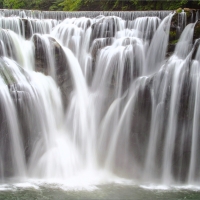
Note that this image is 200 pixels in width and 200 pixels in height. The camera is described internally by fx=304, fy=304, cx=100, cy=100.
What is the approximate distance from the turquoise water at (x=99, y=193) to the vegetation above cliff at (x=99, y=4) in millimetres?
11048

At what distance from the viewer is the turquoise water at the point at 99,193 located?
9.00m

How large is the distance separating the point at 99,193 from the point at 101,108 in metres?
4.25

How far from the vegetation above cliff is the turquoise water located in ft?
36.2

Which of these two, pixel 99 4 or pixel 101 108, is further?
pixel 99 4

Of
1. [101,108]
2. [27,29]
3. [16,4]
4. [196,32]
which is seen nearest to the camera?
[101,108]

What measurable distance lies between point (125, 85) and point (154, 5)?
31.0 feet

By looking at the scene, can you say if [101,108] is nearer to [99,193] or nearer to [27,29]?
[99,193]

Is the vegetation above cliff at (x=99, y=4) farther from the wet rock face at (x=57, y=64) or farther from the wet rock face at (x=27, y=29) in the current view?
the wet rock face at (x=27, y=29)

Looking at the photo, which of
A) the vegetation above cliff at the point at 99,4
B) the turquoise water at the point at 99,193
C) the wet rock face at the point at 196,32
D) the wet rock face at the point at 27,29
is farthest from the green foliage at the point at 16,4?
the turquoise water at the point at 99,193

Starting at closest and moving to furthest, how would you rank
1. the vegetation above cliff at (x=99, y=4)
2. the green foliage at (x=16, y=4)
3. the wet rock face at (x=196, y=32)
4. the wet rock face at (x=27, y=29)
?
the wet rock face at (x=196, y=32) < the wet rock face at (x=27, y=29) < the vegetation above cliff at (x=99, y=4) < the green foliage at (x=16, y=4)

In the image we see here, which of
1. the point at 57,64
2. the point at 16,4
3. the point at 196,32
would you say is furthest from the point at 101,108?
the point at 16,4

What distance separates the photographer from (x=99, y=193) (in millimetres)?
9414

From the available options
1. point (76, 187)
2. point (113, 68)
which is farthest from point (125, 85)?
point (76, 187)

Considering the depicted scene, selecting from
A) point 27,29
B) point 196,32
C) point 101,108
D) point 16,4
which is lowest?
point 101,108
